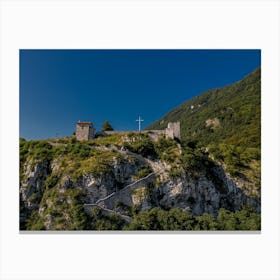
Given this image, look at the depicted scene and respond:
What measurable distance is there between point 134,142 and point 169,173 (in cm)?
274

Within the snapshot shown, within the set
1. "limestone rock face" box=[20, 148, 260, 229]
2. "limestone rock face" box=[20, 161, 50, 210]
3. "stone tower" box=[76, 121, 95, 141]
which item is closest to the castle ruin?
"stone tower" box=[76, 121, 95, 141]

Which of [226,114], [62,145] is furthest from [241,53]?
[226,114]

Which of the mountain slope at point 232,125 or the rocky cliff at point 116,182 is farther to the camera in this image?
the mountain slope at point 232,125

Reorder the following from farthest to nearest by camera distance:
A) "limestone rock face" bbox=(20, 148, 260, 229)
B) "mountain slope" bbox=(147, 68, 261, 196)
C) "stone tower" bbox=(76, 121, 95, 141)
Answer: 1. "mountain slope" bbox=(147, 68, 261, 196)
2. "stone tower" bbox=(76, 121, 95, 141)
3. "limestone rock face" bbox=(20, 148, 260, 229)

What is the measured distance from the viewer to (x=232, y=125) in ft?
102

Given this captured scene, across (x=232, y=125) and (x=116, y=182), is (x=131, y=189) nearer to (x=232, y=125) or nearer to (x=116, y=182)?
(x=116, y=182)

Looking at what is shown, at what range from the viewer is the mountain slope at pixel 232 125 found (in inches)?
688

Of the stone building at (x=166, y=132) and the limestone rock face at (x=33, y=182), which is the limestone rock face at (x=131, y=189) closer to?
the limestone rock face at (x=33, y=182)

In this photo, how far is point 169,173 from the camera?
1425cm

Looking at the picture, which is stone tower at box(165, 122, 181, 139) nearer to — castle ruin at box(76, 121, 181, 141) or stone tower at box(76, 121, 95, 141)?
castle ruin at box(76, 121, 181, 141)

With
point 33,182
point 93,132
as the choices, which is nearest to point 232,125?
point 93,132

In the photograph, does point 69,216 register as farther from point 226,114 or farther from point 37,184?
point 226,114

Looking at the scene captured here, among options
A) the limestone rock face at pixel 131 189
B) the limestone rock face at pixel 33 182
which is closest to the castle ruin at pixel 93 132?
the limestone rock face at pixel 131 189

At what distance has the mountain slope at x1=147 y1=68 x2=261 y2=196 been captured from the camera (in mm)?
17477
